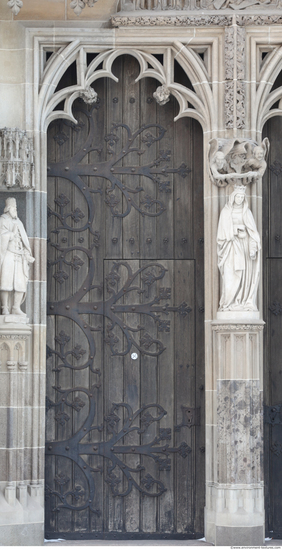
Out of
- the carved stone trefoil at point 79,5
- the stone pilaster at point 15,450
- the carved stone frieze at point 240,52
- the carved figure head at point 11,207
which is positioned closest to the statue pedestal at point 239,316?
the stone pilaster at point 15,450

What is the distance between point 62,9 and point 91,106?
3.43 ft

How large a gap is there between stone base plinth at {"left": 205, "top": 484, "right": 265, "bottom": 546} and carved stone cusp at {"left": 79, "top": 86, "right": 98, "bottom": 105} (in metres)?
4.10

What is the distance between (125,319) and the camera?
10.6 meters

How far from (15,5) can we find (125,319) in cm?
334

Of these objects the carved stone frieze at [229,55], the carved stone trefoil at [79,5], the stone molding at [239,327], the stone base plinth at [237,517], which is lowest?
the stone base plinth at [237,517]

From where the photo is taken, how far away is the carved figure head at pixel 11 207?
391 inches

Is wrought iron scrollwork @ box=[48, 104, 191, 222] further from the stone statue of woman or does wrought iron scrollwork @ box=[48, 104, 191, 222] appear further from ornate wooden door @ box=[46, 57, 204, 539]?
the stone statue of woman

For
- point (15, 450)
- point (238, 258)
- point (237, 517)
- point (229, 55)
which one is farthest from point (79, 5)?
point (237, 517)

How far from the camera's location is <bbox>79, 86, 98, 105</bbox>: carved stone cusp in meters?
10.4

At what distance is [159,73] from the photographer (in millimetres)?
10508

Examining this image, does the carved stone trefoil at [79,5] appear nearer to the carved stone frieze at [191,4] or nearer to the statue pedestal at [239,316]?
the carved stone frieze at [191,4]

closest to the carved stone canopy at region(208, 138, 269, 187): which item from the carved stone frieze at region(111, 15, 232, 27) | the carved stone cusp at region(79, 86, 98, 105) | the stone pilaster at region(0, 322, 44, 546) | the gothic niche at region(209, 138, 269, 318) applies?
the gothic niche at region(209, 138, 269, 318)

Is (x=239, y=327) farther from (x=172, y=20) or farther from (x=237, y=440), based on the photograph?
(x=172, y=20)

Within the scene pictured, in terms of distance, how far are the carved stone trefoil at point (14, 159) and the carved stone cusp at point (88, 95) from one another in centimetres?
84
